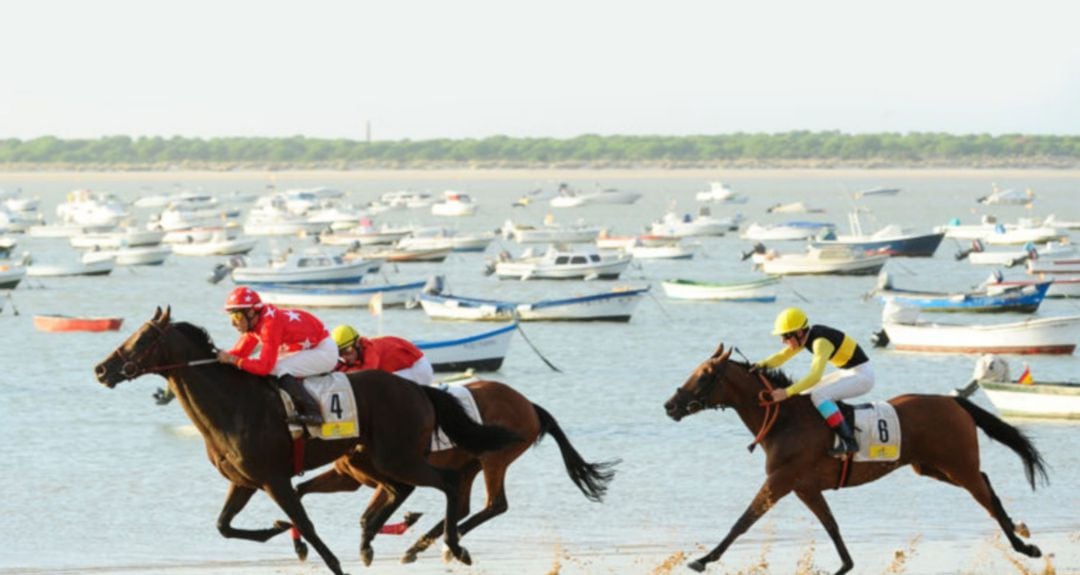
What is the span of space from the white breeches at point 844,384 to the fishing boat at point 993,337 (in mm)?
28243

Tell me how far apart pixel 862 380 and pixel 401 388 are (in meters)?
3.84

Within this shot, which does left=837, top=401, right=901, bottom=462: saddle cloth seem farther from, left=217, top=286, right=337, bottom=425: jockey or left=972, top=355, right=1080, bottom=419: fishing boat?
left=972, top=355, right=1080, bottom=419: fishing boat

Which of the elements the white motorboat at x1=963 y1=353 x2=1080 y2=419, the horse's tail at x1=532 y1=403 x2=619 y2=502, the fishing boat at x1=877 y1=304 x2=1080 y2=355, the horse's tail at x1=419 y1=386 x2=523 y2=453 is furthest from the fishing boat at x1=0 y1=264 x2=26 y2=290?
the horse's tail at x1=419 y1=386 x2=523 y2=453

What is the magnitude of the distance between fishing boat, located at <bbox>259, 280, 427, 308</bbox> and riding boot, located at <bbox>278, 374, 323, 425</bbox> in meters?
45.8

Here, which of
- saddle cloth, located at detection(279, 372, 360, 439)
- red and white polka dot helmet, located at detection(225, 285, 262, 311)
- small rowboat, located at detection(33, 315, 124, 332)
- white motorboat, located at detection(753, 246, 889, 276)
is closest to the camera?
red and white polka dot helmet, located at detection(225, 285, 262, 311)

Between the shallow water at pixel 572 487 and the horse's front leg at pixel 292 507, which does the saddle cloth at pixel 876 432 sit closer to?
the shallow water at pixel 572 487

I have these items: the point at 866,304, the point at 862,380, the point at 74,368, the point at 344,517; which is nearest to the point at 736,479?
the point at 344,517

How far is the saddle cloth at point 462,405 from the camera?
1825 cm

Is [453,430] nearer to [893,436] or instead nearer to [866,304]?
[893,436]

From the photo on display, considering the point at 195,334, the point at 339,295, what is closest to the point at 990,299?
the point at 339,295

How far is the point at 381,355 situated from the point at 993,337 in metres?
28.8

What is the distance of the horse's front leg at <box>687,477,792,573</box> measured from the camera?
55.6 ft

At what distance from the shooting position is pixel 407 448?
688 inches

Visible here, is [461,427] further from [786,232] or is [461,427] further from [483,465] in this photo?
[786,232]
